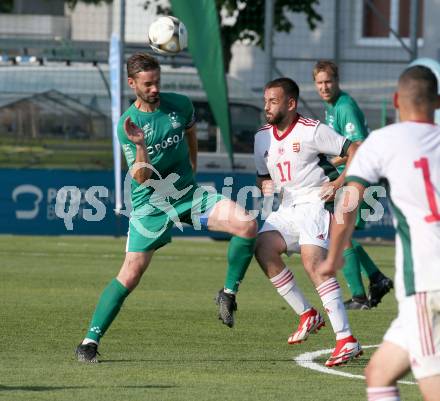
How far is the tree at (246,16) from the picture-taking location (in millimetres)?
27875

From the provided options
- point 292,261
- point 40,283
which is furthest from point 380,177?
point 292,261

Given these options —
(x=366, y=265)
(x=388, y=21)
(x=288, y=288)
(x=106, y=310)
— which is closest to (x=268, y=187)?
(x=288, y=288)

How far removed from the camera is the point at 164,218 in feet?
30.1

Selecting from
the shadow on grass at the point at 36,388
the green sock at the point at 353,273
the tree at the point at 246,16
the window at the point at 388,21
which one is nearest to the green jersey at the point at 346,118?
the green sock at the point at 353,273

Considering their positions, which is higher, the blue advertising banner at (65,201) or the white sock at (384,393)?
the white sock at (384,393)

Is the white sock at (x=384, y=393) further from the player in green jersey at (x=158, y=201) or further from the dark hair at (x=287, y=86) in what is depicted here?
the dark hair at (x=287, y=86)

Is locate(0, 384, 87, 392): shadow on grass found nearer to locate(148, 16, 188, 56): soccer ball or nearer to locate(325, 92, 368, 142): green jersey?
locate(148, 16, 188, 56): soccer ball

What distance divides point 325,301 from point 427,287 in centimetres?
338

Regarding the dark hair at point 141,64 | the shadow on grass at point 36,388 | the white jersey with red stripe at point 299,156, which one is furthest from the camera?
the white jersey with red stripe at point 299,156

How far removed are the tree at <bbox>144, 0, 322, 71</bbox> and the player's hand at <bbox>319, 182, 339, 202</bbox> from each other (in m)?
17.5

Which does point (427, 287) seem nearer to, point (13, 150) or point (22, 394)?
point (22, 394)

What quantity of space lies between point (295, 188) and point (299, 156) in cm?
26

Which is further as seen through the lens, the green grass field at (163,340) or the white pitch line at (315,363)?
the white pitch line at (315,363)

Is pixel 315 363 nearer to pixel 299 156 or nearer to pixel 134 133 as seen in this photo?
pixel 299 156
